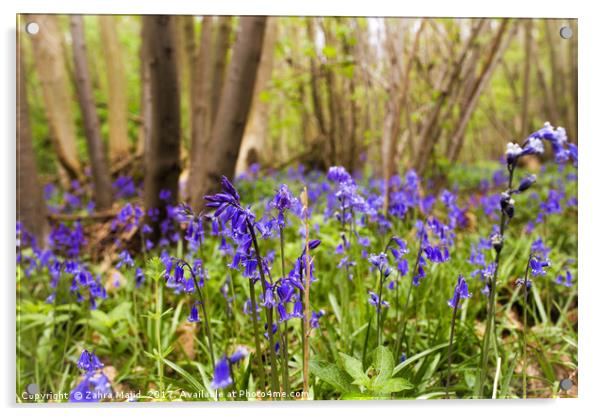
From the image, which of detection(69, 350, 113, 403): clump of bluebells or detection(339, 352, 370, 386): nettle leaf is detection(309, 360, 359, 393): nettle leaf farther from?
detection(69, 350, 113, 403): clump of bluebells

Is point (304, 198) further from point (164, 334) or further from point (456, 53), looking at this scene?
point (456, 53)

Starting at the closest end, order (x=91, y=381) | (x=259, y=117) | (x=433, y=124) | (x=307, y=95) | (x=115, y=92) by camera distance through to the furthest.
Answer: (x=91, y=381) → (x=433, y=124) → (x=307, y=95) → (x=259, y=117) → (x=115, y=92)

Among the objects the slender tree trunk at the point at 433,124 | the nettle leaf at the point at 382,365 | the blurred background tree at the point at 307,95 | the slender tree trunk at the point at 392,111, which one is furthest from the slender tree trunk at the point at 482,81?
the nettle leaf at the point at 382,365

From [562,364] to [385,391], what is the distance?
3.73ft

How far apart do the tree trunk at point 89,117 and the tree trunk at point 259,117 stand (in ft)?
4.35

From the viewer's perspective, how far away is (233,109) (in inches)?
135

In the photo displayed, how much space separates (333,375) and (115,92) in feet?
16.7

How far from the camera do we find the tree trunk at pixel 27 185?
10.3ft

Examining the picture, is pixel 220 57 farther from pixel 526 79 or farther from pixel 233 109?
pixel 526 79

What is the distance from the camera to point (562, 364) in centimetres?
261

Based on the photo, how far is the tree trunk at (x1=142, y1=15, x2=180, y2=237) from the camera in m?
3.33

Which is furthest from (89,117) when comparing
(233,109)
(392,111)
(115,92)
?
(392,111)

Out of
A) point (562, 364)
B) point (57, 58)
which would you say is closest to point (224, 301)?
point (562, 364)

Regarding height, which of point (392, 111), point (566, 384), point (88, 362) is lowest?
point (566, 384)
